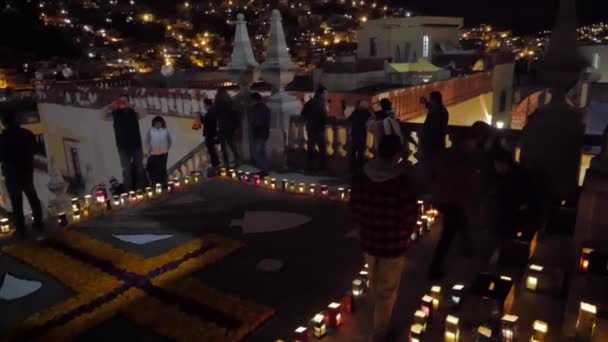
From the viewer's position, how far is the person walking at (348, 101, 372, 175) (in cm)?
809

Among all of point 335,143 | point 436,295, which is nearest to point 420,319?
point 436,295

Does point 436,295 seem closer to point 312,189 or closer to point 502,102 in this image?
point 312,189

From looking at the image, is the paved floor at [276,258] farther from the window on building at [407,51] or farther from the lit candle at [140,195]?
the window on building at [407,51]

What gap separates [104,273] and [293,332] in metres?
2.42

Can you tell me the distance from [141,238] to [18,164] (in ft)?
6.93

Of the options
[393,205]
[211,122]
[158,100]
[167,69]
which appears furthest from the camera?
[167,69]

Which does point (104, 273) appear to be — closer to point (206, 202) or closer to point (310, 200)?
point (206, 202)

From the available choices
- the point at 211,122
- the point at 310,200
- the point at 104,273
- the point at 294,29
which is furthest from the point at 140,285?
the point at 294,29

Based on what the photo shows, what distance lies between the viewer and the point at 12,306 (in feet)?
15.2

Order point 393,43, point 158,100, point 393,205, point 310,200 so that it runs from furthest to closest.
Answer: point 393,43, point 158,100, point 310,200, point 393,205

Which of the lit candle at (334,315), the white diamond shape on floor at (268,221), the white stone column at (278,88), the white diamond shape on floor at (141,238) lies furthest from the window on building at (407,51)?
the lit candle at (334,315)

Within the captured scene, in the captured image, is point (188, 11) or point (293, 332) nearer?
point (293, 332)

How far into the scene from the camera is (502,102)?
952 inches

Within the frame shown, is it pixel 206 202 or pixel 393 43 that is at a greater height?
pixel 393 43
